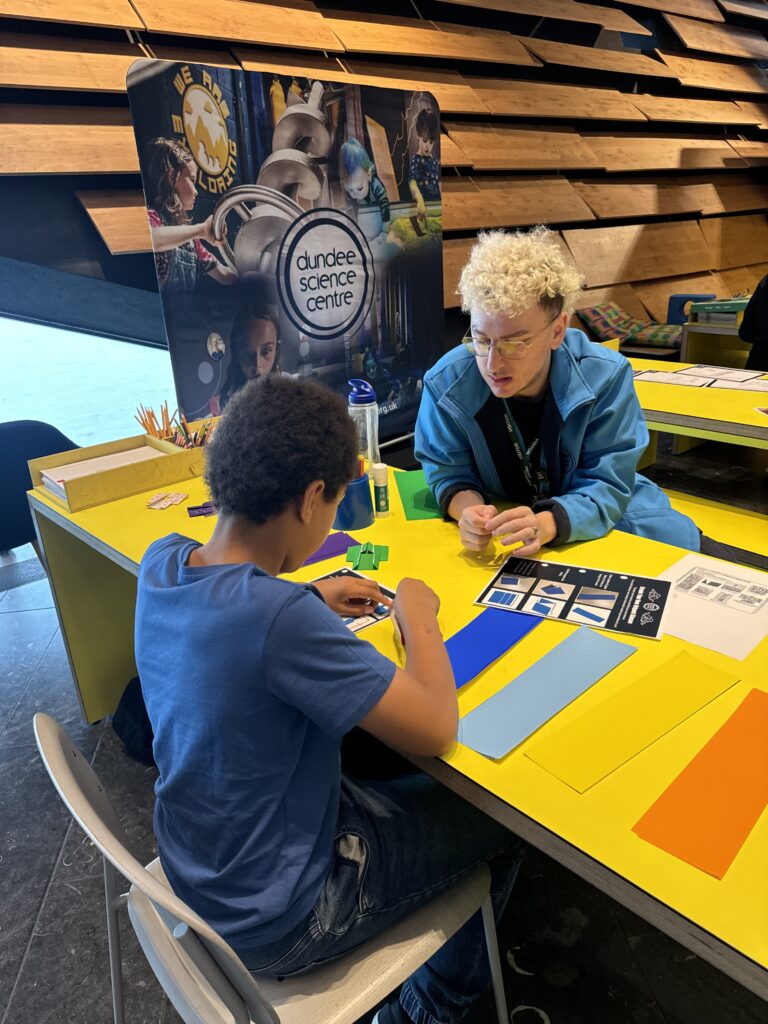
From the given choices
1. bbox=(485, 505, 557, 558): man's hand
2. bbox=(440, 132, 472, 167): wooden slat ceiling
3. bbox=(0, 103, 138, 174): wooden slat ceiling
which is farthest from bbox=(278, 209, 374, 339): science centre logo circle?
bbox=(440, 132, 472, 167): wooden slat ceiling

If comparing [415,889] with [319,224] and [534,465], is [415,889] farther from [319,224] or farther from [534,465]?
[319,224]

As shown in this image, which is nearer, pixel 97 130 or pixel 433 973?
pixel 433 973

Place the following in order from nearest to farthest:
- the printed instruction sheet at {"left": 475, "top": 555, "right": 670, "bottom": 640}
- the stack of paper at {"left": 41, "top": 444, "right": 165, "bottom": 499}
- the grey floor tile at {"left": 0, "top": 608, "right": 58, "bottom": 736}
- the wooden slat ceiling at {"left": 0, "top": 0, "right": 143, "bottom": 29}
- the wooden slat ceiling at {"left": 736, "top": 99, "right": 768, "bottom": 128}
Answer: the printed instruction sheet at {"left": 475, "top": 555, "right": 670, "bottom": 640}
the stack of paper at {"left": 41, "top": 444, "right": 165, "bottom": 499}
the grey floor tile at {"left": 0, "top": 608, "right": 58, "bottom": 736}
the wooden slat ceiling at {"left": 0, "top": 0, "right": 143, "bottom": 29}
the wooden slat ceiling at {"left": 736, "top": 99, "right": 768, "bottom": 128}

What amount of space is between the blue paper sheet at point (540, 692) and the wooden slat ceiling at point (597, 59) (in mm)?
5609

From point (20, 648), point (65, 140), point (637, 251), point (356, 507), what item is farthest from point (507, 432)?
point (637, 251)

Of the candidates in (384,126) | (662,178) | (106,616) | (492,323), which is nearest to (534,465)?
(492,323)

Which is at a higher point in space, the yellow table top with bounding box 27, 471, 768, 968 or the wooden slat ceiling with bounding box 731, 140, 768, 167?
the wooden slat ceiling with bounding box 731, 140, 768, 167

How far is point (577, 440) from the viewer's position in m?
1.80

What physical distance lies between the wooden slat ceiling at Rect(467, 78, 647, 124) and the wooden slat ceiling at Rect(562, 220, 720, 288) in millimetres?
899

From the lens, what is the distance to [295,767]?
0.96 m

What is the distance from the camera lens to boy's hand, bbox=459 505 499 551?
1.59 meters

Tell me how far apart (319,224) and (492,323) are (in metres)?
1.63

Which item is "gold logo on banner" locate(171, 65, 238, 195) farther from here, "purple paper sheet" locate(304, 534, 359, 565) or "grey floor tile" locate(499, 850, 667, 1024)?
"grey floor tile" locate(499, 850, 667, 1024)

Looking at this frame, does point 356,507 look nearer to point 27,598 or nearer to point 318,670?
point 318,670
